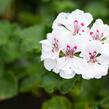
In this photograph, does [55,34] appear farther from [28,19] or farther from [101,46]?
[28,19]

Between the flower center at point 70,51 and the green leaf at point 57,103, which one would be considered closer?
the flower center at point 70,51

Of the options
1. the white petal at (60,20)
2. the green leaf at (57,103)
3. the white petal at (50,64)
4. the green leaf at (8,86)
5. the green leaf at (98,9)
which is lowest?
the green leaf at (57,103)

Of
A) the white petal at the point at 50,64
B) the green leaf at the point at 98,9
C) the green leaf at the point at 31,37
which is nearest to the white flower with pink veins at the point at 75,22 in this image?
the white petal at the point at 50,64

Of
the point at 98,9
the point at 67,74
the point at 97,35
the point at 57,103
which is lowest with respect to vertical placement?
the point at 57,103

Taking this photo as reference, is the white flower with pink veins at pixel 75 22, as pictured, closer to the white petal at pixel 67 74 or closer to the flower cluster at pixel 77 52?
the flower cluster at pixel 77 52

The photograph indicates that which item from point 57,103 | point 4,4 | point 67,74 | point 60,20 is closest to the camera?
point 67,74

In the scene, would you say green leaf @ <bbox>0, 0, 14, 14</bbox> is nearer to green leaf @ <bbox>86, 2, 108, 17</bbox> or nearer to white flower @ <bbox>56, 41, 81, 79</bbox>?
green leaf @ <bbox>86, 2, 108, 17</bbox>

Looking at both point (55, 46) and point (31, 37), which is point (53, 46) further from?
point (31, 37)

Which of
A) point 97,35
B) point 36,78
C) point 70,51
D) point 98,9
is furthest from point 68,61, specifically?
point 98,9
